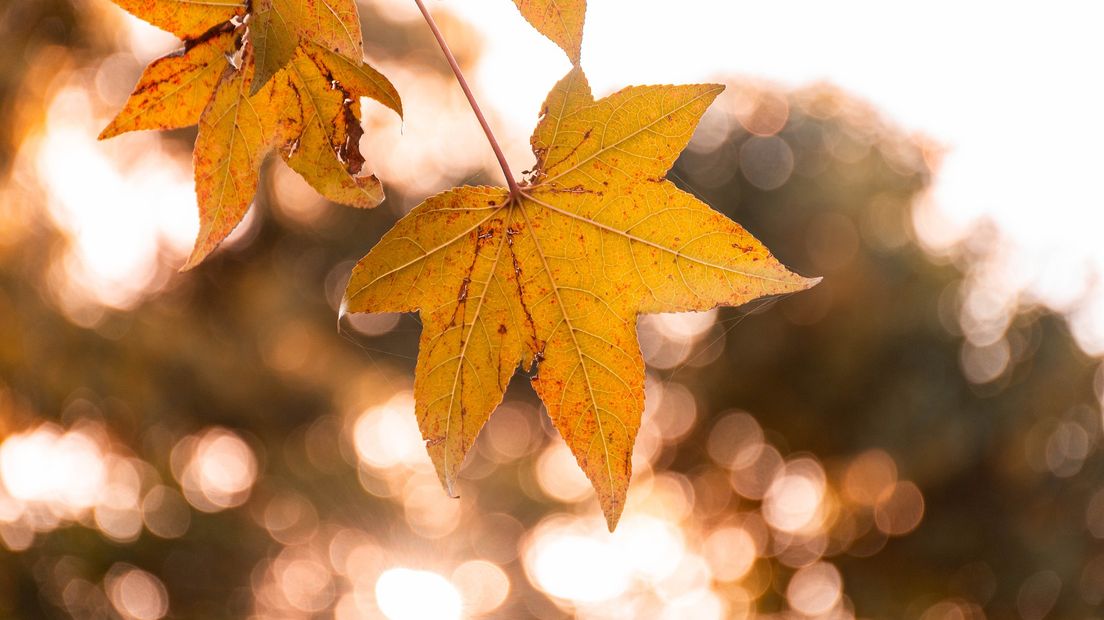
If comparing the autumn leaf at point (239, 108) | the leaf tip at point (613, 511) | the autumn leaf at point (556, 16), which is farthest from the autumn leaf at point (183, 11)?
the leaf tip at point (613, 511)

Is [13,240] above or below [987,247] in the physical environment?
above

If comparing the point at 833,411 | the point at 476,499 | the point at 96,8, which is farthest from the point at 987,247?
the point at 96,8

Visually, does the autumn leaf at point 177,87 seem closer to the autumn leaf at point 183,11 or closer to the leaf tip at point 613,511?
the autumn leaf at point 183,11

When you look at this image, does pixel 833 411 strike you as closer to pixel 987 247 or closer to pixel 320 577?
pixel 987 247

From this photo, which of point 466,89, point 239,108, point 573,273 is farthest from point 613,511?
point 239,108

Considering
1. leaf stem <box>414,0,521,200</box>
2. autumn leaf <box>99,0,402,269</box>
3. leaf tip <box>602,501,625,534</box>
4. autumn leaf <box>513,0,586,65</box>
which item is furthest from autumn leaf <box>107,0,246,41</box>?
leaf tip <box>602,501,625,534</box>

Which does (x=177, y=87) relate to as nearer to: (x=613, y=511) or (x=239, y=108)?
(x=239, y=108)

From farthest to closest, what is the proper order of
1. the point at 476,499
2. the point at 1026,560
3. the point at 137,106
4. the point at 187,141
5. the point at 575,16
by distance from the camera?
the point at 476,499 → the point at 1026,560 → the point at 187,141 → the point at 137,106 → the point at 575,16
